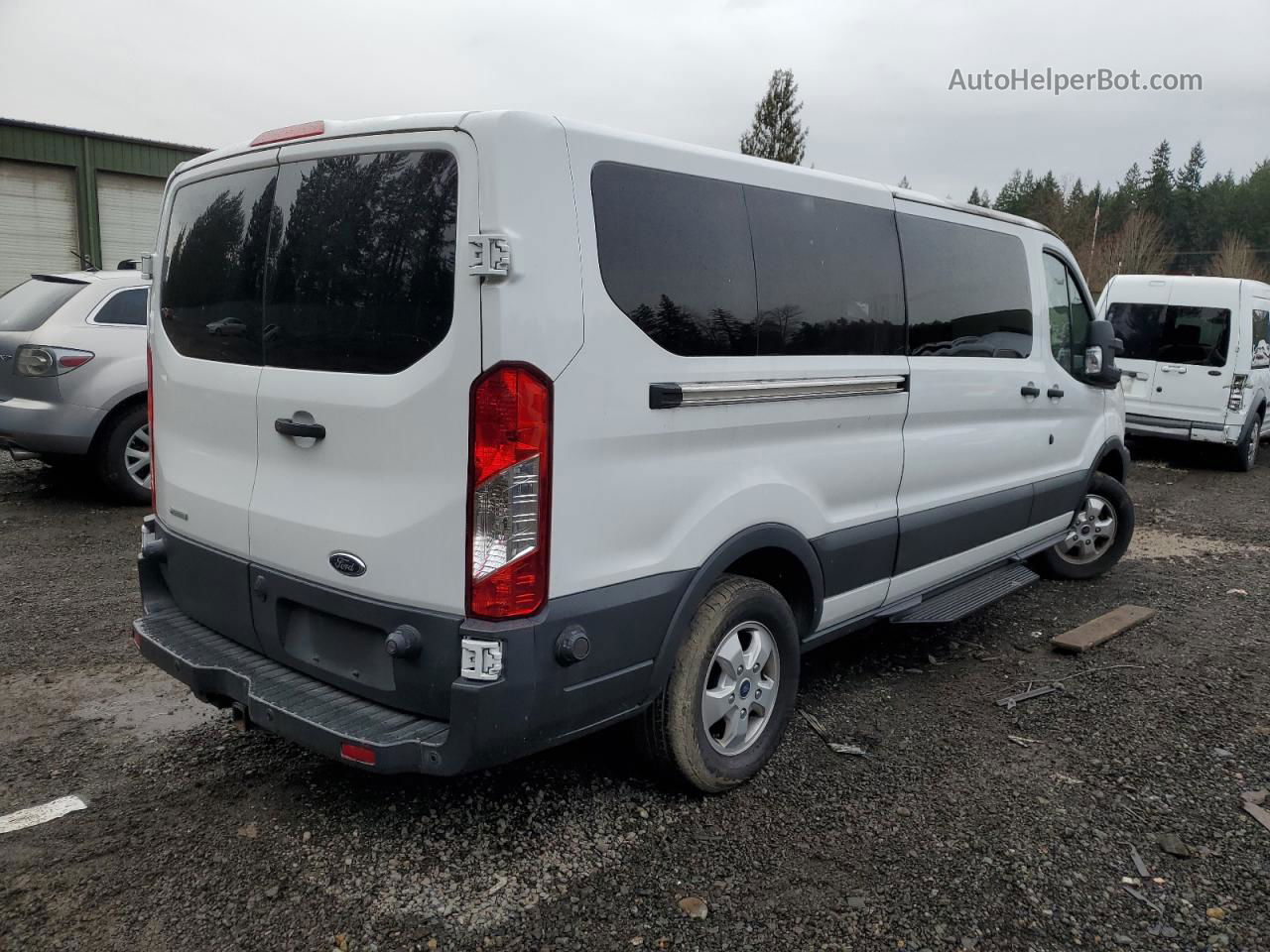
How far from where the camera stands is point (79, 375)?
6.84m

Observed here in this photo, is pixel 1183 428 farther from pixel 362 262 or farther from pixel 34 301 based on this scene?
pixel 34 301

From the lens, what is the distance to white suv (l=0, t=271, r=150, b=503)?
679 cm

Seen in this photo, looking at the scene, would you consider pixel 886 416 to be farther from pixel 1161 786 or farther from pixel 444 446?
pixel 444 446

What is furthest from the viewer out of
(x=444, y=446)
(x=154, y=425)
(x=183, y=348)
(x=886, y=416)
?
(x=886, y=416)

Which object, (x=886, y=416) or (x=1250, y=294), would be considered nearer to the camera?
(x=886, y=416)

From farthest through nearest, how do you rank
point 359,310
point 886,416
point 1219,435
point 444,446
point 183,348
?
point 1219,435 < point 886,416 < point 183,348 < point 359,310 < point 444,446

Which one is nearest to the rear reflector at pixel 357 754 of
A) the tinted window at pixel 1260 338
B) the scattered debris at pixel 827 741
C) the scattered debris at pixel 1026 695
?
the scattered debris at pixel 827 741

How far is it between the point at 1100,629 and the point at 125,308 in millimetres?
7138

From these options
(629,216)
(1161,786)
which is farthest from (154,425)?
(1161,786)

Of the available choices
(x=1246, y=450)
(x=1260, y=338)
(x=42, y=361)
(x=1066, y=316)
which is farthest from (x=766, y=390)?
(x=1260, y=338)

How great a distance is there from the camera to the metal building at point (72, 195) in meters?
18.9

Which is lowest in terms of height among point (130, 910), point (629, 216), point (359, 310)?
point (130, 910)

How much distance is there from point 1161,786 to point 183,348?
3.84 meters

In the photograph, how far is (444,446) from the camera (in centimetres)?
244
